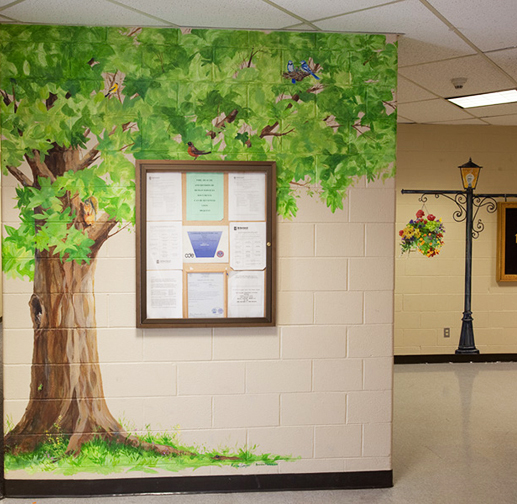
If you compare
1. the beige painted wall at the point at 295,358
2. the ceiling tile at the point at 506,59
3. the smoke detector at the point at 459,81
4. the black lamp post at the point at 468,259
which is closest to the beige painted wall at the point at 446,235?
the black lamp post at the point at 468,259

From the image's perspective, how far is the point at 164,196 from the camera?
2988mm

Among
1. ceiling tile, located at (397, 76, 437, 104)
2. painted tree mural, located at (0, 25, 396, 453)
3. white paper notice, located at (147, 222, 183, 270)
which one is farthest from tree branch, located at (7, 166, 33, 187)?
ceiling tile, located at (397, 76, 437, 104)

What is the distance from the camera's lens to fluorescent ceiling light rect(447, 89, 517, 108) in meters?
4.52

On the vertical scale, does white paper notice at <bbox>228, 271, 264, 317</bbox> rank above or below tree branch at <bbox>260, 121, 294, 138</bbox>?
below

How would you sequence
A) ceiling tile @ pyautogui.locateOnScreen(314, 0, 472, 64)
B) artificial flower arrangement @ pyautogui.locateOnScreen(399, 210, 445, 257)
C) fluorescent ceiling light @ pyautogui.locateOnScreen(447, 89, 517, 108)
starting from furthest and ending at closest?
artificial flower arrangement @ pyautogui.locateOnScreen(399, 210, 445, 257), fluorescent ceiling light @ pyautogui.locateOnScreen(447, 89, 517, 108), ceiling tile @ pyautogui.locateOnScreen(314, 0, 472, 64)

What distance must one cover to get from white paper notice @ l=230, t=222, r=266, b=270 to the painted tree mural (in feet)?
0.64

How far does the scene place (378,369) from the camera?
3129mm

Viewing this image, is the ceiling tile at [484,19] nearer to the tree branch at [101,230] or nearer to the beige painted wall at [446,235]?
the tree branch at [101,230]

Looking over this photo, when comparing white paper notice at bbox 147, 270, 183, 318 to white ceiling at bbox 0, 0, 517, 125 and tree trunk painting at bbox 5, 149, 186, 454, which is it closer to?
tree trunk painting at bbox 5, 149, 186, 454

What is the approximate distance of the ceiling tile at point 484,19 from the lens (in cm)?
265

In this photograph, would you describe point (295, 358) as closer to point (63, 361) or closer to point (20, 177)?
point (63, 361)

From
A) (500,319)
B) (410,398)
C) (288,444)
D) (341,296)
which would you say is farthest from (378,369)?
(500,319)

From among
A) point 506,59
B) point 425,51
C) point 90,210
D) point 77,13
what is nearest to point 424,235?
point 506,59

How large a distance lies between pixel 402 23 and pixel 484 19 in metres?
0.42
